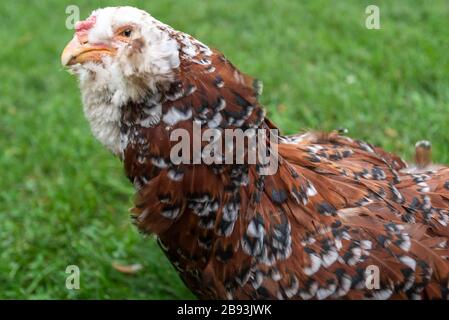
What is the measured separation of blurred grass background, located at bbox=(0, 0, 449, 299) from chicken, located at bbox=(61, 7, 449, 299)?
1222 mm

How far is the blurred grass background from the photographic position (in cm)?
366

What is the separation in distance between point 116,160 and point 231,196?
254 centimetres

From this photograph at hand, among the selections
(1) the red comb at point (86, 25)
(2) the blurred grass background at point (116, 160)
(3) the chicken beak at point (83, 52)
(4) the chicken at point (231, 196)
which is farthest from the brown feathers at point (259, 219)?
(2) the blurred grass background at point (116, 160)

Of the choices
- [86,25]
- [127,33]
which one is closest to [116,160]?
[86,25]

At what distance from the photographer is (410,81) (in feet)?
15.4

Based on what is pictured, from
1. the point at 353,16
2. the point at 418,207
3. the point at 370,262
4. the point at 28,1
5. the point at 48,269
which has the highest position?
the point at 28,1

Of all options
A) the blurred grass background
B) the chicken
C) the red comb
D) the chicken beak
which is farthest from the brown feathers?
the blurred grass background

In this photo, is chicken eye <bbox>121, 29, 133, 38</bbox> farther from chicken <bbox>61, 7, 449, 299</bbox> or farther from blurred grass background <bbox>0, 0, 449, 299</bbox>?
blurred grass background <bbox>0, 0, 449, 299</bbox>

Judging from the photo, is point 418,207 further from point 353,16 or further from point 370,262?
point 353,16

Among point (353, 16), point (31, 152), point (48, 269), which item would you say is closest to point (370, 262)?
point (48, 269)

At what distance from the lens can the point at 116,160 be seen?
4.55 meters

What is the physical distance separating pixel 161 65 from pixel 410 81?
324 centimetres

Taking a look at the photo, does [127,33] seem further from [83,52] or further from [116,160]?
[116,160]

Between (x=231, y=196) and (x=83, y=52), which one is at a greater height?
(x=83, y=52)
